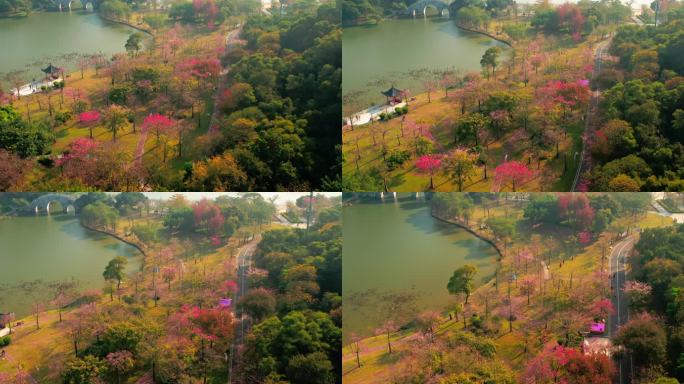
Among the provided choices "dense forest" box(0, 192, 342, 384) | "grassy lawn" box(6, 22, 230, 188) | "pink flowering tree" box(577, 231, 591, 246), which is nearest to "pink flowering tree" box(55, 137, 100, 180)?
"grassy lawn" box(6, 22, 230, 188)

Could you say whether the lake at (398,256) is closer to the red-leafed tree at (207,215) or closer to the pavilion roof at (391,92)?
the red-leafed tree at (207,215)

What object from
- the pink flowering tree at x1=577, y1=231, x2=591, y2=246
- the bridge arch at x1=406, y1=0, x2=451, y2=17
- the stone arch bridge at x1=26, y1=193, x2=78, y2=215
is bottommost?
the stone arch bridge at x1=26, y1=193, x2=78, y2=215

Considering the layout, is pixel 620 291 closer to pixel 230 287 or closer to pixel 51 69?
pixel 230 287

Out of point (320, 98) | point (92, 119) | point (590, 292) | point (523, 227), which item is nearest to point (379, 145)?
point (320, 98)

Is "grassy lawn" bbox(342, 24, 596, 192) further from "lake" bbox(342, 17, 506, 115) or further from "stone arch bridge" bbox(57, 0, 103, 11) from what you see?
"stone arch bridge" bbox(57, 0, 103, 11)

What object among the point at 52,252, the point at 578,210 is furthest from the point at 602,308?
the point at 52,252

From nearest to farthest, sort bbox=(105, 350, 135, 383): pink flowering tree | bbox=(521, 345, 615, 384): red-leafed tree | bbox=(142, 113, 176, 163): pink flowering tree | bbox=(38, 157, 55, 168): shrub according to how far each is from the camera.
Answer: bbox=(521, 345, 615, 384): red-leafed tree < bbox=(105, 350, 135, 383): pink flowering tree < bbox=(38, 157, 55, 168): shrub < bbox=(142, 113, 176, 163): pink flowering tree

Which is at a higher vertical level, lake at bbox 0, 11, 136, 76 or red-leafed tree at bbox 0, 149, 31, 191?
lake at bbox 0, 11, 136, 76
